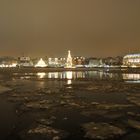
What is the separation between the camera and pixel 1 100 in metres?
18.5

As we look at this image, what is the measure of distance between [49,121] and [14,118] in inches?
72.6

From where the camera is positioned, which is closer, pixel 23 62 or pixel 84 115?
pixel 84 115

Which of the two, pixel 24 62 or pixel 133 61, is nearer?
pixel 133 61

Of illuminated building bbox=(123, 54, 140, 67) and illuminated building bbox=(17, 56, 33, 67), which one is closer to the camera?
illuminated building bbox=(123, 54, 140, 67)

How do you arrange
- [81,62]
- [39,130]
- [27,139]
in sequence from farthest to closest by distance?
1. [81,62]
2. [39,130]
3. [27,139]

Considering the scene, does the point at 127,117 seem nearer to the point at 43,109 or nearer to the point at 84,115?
the point at 84,115

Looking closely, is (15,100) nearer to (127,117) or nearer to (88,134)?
(127,117)

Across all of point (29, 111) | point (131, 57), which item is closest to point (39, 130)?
point (29, 111)

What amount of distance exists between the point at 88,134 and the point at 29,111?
207 inches

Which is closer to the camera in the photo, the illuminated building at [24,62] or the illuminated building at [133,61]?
the illuminated building at [133,61]

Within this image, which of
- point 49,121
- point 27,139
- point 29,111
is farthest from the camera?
point 29,111

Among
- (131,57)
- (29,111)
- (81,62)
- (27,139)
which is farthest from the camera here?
→ (81,62)

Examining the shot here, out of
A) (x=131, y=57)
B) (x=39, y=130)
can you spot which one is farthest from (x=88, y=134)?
(x=131, y=57)

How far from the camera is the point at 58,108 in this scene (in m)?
15.1
